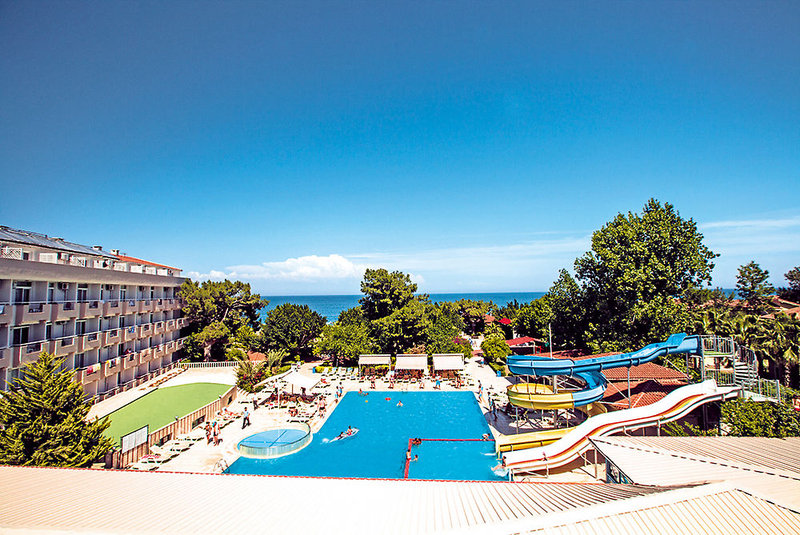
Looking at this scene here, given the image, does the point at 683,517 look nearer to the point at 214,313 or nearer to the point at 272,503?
the point at 272,503

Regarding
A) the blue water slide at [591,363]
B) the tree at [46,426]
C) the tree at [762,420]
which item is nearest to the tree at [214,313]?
the tree at [46,426]

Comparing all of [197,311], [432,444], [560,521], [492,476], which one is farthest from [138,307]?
[560,521]

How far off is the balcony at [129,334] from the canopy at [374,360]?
19.7m

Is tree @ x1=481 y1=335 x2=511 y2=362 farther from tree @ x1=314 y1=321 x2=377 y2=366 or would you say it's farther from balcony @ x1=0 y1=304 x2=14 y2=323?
balcony @ x1=0 y1=304 x2=14 y2=323

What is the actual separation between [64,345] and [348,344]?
23.4 metres

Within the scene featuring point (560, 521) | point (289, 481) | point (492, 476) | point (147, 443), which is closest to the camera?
point (560, 521)

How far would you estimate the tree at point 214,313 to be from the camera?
39.6 meters

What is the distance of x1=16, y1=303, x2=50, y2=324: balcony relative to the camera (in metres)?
21.8

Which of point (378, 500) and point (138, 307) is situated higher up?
point (138, 307)

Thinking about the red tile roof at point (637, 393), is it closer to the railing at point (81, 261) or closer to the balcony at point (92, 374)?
the balcony at point (92, 374)

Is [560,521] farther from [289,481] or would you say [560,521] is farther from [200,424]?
[200,424]

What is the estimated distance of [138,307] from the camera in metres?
32.8

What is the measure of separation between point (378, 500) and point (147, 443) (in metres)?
16.2

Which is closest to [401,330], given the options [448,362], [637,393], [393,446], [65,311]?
[448,362]
